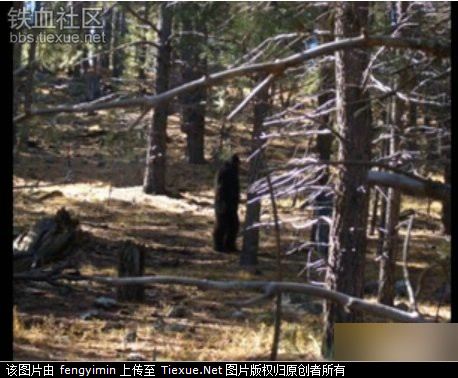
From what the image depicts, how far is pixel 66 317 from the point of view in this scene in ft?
34.0

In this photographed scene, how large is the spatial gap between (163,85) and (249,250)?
385 centimetres

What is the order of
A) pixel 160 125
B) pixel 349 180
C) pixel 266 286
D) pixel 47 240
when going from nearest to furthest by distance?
pixel 266 286 → pixel 349 180 → pixel 47 240 → pixel 160 125

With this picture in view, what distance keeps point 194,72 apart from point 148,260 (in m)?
3.87

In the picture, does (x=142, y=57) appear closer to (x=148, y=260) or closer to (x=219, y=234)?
(x=219, y=234)

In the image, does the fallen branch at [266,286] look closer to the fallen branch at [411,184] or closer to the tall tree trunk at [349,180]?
the fallen branch at [411,184]

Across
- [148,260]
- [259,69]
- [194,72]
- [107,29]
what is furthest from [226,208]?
[259,69]

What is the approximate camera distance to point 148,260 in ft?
47.1

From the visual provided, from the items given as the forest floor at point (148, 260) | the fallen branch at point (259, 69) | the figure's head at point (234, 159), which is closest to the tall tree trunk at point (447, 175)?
the forest floor at point (148, 260)

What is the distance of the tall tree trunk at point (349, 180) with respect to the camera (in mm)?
7938

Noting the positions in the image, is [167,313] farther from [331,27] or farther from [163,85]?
[163,85]

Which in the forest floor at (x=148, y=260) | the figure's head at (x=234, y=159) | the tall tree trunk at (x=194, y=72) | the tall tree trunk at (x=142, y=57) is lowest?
the forest floor at (x=148, y=260)

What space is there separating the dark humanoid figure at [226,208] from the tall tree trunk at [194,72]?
1.43m

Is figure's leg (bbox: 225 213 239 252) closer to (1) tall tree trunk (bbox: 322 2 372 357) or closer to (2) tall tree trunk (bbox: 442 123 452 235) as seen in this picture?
(1) tall tree trunk (bbox: 322 2 372 357)

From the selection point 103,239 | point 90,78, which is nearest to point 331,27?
point 103,239
